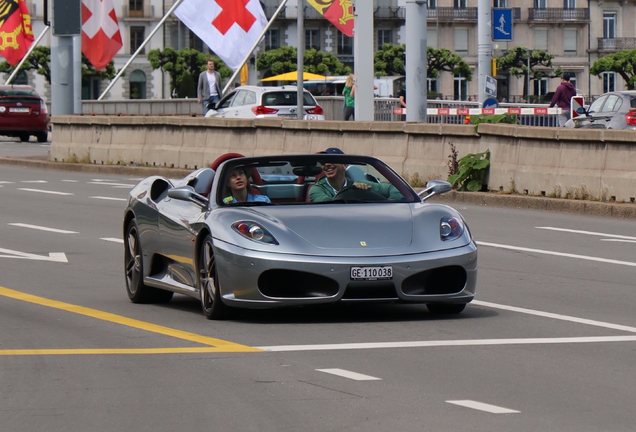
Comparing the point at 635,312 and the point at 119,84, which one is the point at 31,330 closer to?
the point at 635,312

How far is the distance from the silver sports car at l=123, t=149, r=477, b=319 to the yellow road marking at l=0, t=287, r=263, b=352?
0.43 metres

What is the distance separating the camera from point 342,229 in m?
8.77

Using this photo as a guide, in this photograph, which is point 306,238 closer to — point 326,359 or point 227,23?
point 326,359

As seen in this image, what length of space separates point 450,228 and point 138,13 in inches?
4139

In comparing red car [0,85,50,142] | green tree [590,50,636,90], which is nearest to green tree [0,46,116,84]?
green tree [590,50,636,90]

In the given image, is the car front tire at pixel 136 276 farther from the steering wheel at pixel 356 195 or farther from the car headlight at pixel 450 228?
the car headlight at pixel 450 228

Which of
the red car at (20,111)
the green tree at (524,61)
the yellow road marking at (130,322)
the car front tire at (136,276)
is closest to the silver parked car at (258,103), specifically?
the red car at (20,111)

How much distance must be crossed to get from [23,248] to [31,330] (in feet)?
19.0

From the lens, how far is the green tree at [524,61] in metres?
103

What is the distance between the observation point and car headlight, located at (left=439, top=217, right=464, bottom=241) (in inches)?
352

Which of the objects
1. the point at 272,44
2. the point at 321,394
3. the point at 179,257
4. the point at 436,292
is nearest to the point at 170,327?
the point at 179,257

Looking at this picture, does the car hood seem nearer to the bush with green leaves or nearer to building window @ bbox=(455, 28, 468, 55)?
the bush with green leaves

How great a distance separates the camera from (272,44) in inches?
4380

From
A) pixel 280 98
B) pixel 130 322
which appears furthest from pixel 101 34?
pixel 130 322
